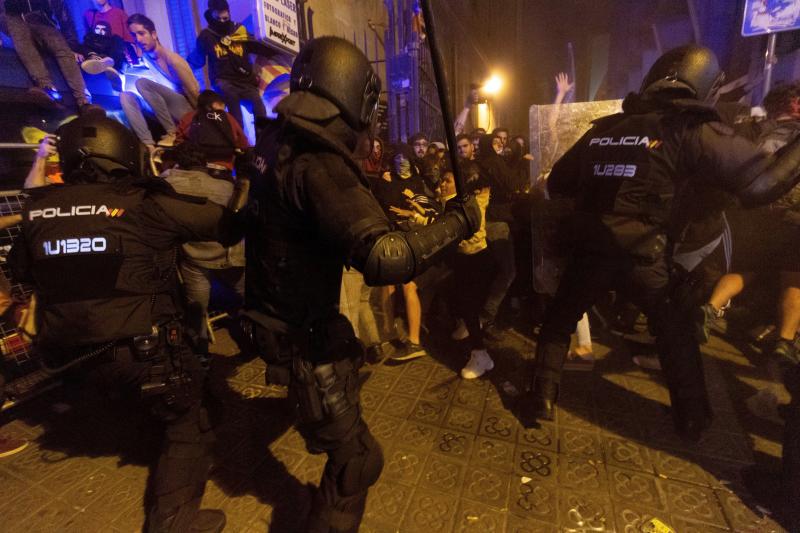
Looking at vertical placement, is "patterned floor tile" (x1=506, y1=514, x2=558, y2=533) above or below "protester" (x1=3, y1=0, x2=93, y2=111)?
below

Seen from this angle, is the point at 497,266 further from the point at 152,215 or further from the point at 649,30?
the point at 649,30

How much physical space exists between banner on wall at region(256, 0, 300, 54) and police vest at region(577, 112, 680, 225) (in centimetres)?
607

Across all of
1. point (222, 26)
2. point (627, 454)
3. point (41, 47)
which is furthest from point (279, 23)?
point (627, 454)

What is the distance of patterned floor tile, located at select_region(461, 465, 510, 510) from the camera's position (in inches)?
92.9

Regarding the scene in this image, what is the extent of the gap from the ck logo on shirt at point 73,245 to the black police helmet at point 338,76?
1286 millimetres

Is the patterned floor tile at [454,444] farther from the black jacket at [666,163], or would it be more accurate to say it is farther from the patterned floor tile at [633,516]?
the black jacket at [666,163]

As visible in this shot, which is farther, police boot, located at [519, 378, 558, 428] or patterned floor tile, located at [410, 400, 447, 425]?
patterned floor tile, located at [410, 400, 447, 425]

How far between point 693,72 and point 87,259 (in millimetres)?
3947

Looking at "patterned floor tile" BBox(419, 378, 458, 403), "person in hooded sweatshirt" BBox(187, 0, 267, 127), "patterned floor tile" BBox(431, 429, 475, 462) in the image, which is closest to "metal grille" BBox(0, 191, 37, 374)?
"person in hooded sweatshirt" BBox(187, 0, 267, 127)


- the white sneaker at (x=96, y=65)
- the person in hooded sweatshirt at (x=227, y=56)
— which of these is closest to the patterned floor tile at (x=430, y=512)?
the person in hooded sweatshirt at (x=227, y=56)

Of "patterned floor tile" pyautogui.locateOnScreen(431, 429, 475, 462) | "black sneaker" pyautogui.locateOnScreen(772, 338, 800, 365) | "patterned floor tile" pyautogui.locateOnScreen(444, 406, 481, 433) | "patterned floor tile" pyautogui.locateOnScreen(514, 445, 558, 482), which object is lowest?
"patterned floor tile" pyautogui.locateOnScreen(514, 445, 558, 482)

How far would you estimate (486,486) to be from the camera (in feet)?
8.07

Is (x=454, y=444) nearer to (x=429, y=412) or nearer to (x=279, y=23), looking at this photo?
(x=429, y=412)

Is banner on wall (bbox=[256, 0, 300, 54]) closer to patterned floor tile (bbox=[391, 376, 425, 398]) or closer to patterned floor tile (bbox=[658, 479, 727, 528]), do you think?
patterned floor tile (bbox=[391, 376, 425, 398])
